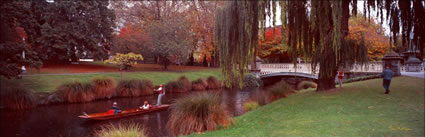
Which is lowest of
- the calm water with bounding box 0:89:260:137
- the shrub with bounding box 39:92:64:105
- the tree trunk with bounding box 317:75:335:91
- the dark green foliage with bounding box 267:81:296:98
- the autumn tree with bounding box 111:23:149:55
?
the calm water with bounding box 0:89:260:137

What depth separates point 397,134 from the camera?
5.70m

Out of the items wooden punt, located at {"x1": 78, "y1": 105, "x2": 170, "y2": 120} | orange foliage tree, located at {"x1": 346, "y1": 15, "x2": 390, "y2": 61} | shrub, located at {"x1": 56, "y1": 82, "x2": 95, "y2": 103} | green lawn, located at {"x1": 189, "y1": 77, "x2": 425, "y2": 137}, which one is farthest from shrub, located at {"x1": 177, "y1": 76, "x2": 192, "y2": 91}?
orange foliage tree, located at {"x1": 346, "y1": 15, "x2": 390, "y2": 61}

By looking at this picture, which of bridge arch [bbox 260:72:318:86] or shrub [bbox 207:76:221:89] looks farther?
bridge arch [bbox 260:72:318:86]

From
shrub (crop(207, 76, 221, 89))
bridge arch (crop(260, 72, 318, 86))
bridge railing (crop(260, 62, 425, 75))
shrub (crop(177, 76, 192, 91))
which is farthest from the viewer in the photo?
bridge arch (crop(260, 72, 318, 86))

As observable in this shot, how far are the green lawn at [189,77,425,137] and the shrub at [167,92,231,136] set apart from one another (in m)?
0.47

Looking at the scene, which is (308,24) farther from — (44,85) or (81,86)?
(44,85)

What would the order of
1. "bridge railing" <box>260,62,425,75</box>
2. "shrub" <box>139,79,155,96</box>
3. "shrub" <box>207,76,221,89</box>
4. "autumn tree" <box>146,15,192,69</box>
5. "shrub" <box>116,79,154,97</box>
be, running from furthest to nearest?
"autumn tree" <box>146,15,192,69</box>, "shrub" <box>207,76,221,89</box>, "bridge railing" <box>260,62,425,75</box>, "shrub" <box>139,79,155,96</box>, "shrub" <box>116,79,154,97</box>

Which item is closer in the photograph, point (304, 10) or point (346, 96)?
point (304, 10)

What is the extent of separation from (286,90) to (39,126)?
39.2 ft

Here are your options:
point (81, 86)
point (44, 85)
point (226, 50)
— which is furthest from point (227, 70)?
point (44, 85)

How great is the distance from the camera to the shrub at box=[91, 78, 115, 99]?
725 inches

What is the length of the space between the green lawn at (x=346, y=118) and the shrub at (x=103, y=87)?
40.1ft

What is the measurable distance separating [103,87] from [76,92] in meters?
1.73

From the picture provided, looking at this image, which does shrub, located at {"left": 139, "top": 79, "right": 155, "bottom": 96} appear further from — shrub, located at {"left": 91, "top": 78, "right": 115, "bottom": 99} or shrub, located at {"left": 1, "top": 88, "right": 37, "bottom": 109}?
shrub, located at {"left": 1, "top": 88, "right": 37, "bottom": 109}
